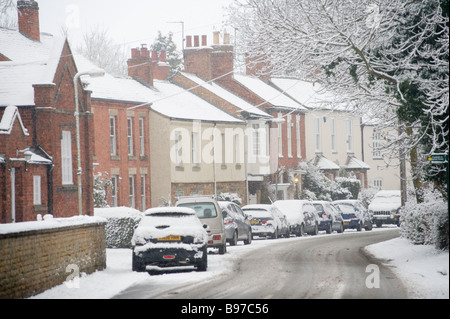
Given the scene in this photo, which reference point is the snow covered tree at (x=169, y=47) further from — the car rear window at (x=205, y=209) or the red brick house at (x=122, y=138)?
the car rear window at (x=205, y=209)

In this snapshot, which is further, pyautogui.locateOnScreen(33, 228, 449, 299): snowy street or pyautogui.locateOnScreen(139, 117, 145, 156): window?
pyautogui.locateOnScreen(139, 117, 145, 156): window

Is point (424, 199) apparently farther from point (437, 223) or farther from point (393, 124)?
point (437, 223)

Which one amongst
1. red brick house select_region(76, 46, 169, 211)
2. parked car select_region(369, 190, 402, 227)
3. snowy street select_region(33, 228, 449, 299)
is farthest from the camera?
parked car select_region(369, 190, 402, 227)

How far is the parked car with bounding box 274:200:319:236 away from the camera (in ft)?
133

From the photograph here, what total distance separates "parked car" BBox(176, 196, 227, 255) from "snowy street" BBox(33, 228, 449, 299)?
50 centimetres

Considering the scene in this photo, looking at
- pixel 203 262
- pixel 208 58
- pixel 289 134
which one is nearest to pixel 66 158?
pixel 203 262

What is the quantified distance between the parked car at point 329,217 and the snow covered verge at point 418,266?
14.9m

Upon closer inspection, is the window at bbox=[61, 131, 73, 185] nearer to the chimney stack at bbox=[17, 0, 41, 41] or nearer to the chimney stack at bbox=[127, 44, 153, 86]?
the chimney stack at bbox=[17, 0, 41, 41]

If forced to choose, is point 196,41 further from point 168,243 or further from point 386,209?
point 168,243

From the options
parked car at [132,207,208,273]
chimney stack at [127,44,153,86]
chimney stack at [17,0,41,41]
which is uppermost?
chimney stack at [17,0,41,41]

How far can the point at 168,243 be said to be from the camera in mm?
19875

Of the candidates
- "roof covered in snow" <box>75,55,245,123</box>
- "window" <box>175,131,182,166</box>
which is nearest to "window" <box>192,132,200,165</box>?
"roof covered in snow" <box>75,55,245,123</box>

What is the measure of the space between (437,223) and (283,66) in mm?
5767
